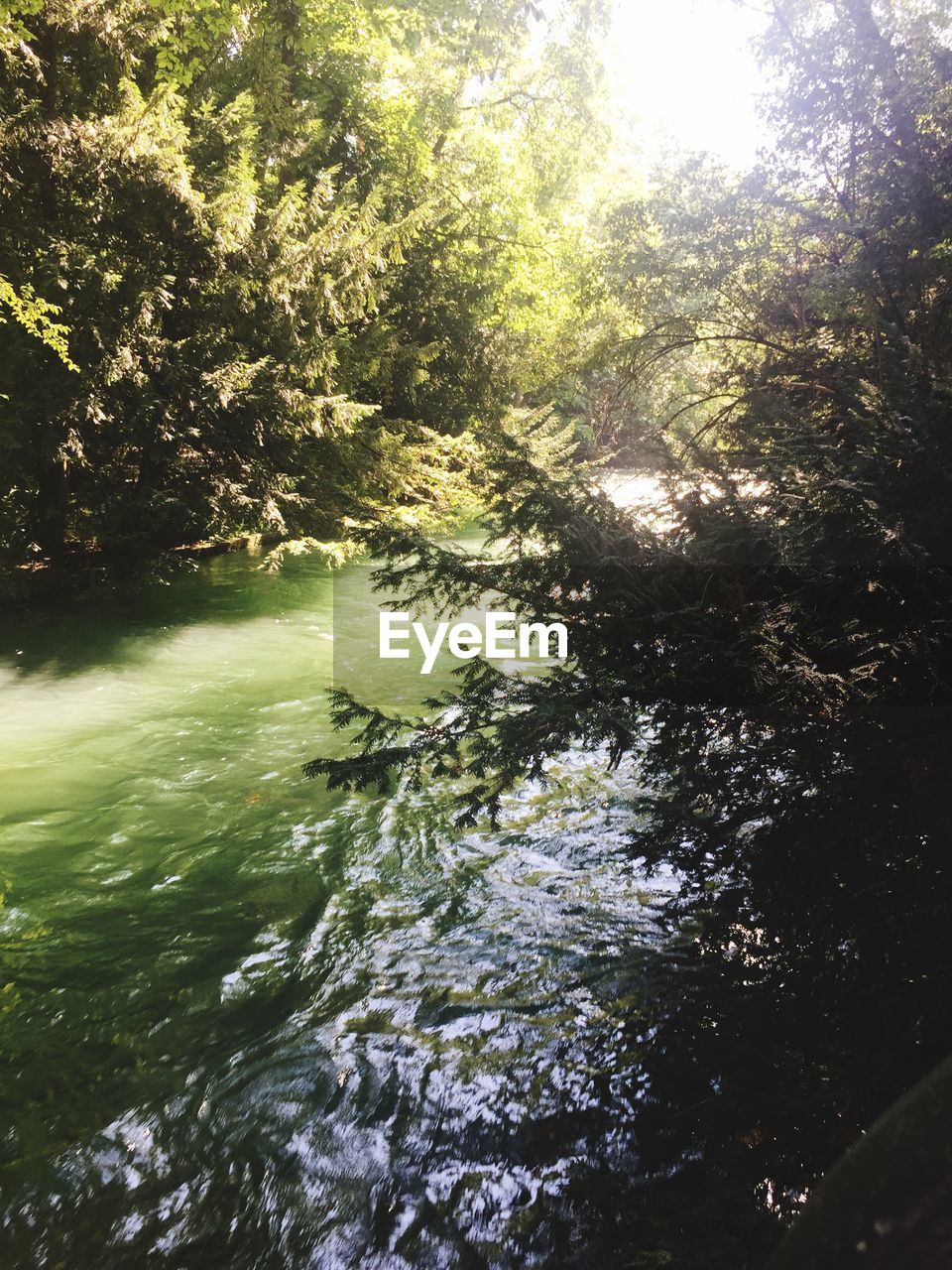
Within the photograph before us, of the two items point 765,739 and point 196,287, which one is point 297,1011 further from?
point 196,287

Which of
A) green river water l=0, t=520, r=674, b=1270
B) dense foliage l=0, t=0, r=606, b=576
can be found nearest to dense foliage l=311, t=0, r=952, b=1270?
green river water l=0, t=520, r=674, b=1270

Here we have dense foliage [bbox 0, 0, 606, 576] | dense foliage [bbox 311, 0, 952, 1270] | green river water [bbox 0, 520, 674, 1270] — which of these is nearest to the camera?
green river water [bbox 0, 520, 674, 1270]

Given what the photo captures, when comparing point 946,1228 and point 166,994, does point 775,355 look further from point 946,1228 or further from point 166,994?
point 946,1228

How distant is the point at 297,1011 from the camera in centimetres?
339

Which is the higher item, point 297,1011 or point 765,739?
point 765,739

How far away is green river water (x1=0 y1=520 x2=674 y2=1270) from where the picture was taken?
2.51 m

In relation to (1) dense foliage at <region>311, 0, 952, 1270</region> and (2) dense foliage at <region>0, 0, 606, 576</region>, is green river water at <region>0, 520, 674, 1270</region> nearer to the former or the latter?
(1) dense foliage at <region>311, 0, 952, 1270</region>

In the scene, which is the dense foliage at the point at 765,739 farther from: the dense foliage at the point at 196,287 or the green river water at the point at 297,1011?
the dense foliage at the point at 196,287

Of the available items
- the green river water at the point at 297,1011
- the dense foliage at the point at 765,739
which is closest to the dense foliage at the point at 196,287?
the dense foliage at the point at 765,739

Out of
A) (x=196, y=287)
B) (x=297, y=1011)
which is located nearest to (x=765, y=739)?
(x=297, y=1011)

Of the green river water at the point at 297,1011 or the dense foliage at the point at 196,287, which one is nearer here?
the green river water at the point at 297,1011

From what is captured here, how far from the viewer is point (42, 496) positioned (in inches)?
378

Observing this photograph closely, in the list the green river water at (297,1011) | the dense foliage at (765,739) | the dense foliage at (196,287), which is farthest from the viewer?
the dense foliage at (196,287)

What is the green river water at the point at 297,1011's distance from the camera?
2510 mm
